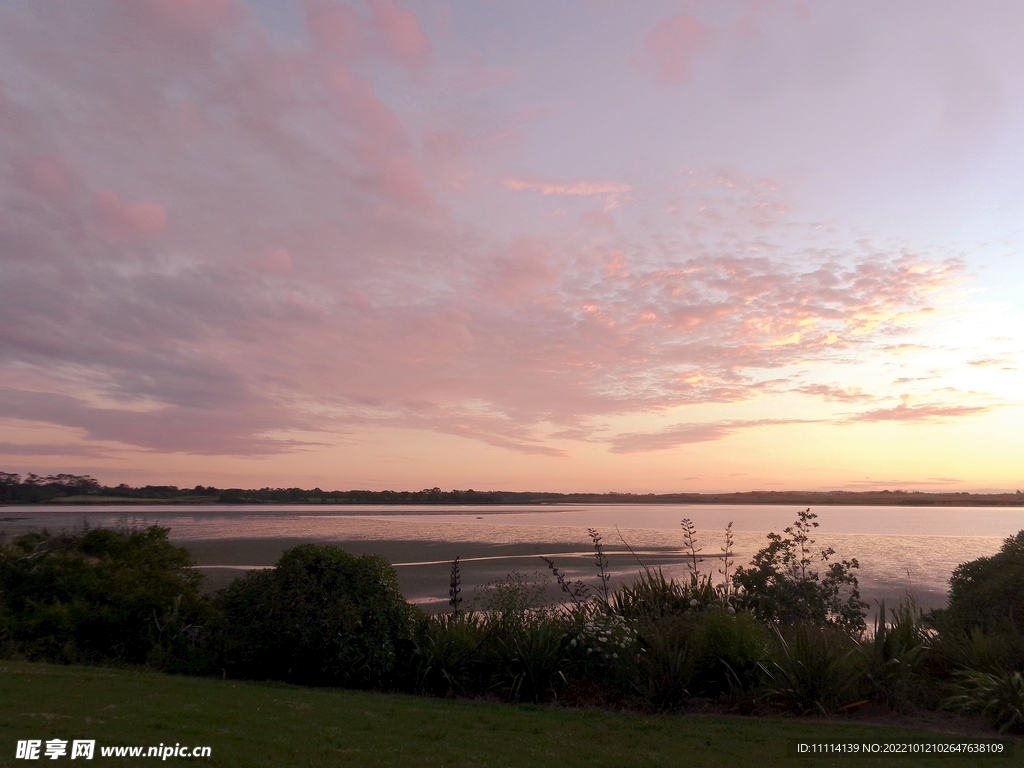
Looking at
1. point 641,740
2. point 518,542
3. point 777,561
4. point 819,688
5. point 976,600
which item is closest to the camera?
point 641,740

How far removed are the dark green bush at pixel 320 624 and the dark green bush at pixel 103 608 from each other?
3.55 feet

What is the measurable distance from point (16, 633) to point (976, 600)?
16.8 meters

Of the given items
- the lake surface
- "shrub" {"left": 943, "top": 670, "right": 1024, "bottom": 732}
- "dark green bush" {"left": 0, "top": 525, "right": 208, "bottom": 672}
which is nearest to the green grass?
"shrub" {"left": 943, "top": 670, "right": 1024, "bottom": 732}

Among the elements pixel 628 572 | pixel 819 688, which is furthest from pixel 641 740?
pixel 628 572

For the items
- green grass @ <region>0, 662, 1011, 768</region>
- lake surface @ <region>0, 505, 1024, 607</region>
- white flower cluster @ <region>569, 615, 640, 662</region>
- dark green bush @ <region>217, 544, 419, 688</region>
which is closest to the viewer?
green grass @ <region>0, 662, 1011, 768</region>

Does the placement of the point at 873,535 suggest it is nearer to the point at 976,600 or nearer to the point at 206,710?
the point at 976,600

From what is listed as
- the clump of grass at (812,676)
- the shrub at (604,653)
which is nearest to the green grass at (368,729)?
the clump of grass at (812,676)

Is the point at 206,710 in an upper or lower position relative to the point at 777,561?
lower

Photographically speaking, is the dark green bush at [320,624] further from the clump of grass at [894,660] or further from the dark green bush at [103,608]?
the clump of grass at [894,660]

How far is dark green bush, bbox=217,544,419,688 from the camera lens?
10.5 metres

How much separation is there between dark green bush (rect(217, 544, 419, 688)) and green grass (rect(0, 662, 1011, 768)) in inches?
34.4

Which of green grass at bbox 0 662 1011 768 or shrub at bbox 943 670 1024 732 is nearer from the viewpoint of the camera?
green grass at bbox 0 662 1011 768

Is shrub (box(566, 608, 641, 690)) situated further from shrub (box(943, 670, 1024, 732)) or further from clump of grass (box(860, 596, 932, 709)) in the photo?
shrub (box(943, 670, 1024, 732))

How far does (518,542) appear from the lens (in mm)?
39031
